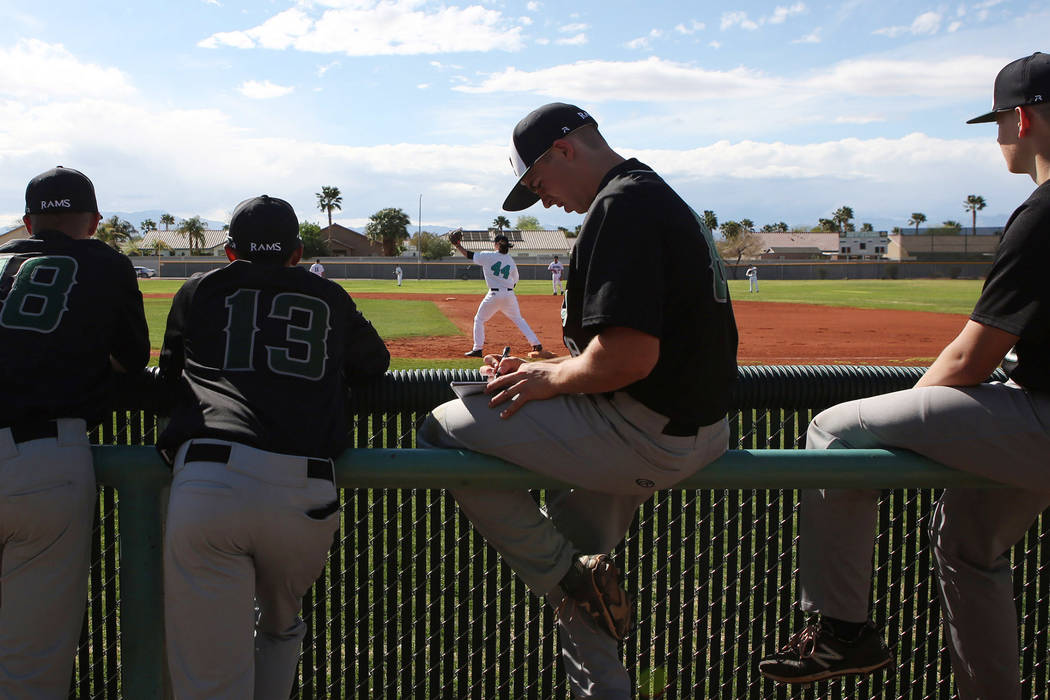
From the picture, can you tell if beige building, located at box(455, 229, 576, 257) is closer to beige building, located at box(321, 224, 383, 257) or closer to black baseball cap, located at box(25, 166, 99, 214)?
beige building, located at box(321, 224, 383, 257)

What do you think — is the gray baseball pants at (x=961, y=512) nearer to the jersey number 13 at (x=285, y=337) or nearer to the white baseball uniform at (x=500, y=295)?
the jersey number 13 at (x=285, y=337)

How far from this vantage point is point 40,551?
2182 millimetres

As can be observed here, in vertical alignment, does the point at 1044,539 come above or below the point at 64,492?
below

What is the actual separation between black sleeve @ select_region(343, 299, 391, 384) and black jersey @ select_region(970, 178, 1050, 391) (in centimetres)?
155

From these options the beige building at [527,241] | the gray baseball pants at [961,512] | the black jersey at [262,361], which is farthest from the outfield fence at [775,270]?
the black jersey at [262,361]

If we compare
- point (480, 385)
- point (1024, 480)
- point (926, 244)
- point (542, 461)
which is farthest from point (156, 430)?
point (926, 244)

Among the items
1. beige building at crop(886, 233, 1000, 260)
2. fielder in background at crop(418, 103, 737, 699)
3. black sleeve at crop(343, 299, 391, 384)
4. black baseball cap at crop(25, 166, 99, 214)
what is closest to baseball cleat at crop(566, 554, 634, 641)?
fielder in background at crop(418, 103, 737, 699)

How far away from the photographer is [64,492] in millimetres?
2152

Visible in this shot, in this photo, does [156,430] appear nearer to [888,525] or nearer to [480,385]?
[480,385]

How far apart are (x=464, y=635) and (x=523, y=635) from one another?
0.21m

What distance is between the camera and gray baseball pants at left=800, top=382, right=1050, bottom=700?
7.16 feet

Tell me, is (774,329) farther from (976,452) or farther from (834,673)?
(976,452)

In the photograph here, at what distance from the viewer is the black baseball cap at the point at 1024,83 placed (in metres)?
2.27

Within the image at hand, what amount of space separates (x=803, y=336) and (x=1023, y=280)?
1984 cm
